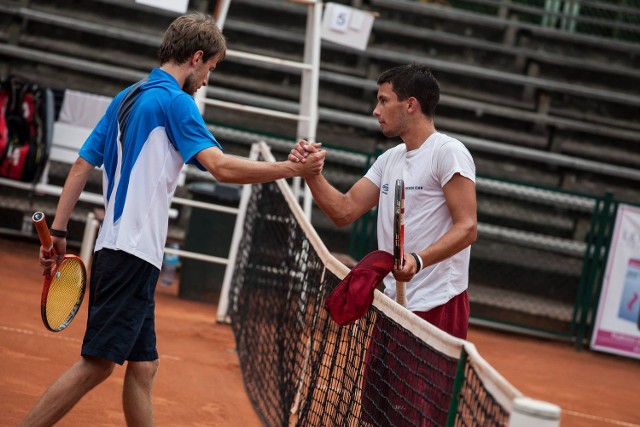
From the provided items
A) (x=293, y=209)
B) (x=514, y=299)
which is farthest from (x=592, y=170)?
(x=293, y=209)

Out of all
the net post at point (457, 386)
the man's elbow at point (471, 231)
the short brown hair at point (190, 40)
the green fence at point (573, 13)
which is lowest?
the net post at point (457, 386)

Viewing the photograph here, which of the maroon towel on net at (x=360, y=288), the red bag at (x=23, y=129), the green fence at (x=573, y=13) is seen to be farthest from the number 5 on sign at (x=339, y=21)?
the maroon towel on net at (x=360, y=288)

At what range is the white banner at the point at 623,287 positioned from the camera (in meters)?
10.7

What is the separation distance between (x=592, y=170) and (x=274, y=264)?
21.7ft

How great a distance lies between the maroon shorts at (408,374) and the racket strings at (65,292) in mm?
1274

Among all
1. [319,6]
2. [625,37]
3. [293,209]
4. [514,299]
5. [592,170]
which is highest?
[625,37]

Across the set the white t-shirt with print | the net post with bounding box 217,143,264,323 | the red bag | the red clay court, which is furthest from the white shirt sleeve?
the red bag

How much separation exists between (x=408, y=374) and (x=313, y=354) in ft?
5.14

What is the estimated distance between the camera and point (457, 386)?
271 centimetres

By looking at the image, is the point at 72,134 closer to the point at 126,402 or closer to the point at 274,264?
the point at 274,264

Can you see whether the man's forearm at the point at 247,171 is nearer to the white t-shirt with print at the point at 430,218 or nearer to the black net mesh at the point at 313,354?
the white t-shirt with print at the point at 430,218

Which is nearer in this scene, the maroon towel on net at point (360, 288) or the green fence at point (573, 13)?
the maroon towel on net at point (360, 288)

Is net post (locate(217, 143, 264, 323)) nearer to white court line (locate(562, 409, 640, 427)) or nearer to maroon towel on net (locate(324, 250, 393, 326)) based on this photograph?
white court line (locate(562, 409, 640, 427))

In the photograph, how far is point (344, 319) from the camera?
3.79 metres
